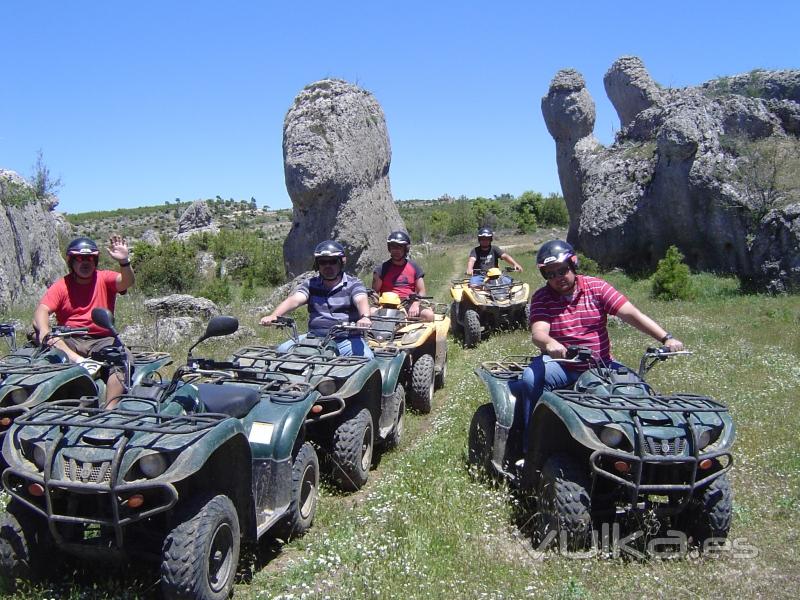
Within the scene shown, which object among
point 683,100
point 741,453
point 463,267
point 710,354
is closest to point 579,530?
point 741,453

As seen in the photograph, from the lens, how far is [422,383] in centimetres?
741

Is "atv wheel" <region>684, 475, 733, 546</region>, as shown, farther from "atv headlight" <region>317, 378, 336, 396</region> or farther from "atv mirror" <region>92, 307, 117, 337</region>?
"atv mirror" <region>92, 307, 117, 337</region>

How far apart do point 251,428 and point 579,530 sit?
74.7 inches

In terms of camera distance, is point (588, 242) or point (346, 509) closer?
point (346, 509)

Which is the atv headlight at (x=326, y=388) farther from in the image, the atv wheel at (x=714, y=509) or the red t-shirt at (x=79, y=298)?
the atv wheel at (x=714, y=509)

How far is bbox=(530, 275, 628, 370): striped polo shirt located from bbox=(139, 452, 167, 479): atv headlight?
8.68ft

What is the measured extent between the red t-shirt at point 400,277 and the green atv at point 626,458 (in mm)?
4256

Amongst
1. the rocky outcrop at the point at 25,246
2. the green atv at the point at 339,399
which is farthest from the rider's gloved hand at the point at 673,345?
the rocky outcrop at the point at 25,246

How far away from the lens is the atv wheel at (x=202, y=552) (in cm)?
320

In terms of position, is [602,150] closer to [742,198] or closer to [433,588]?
[742,198]

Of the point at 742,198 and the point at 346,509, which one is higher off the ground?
the point at 742,198

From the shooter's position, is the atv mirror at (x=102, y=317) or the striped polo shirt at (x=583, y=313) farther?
the striped polo shirt at (x=583, y=313)

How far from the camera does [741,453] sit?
5.88 metres

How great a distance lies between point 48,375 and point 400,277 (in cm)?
433
